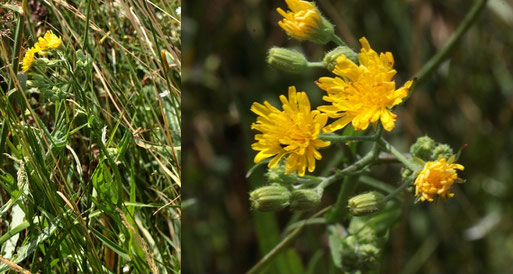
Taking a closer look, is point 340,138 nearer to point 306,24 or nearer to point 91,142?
point 306,24

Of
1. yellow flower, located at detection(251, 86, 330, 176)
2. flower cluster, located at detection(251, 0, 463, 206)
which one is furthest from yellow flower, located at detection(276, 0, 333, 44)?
yellow flower, located at detection(251, 86, 330, 176)

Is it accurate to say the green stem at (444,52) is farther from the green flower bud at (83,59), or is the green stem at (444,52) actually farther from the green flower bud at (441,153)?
the green flower bud at (83,59)

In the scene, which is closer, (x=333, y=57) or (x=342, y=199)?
(x=333, y=57)

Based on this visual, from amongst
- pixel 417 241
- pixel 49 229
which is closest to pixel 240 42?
pixel 417 241

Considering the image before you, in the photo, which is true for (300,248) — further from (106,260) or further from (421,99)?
(106,260)

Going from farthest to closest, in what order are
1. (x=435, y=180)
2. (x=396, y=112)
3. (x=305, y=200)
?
(x=396, y=112) < (x=305, y=200) < (x=435, y=180)

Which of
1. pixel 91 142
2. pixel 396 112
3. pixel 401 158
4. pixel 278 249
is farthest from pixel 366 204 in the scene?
pixel 396 112

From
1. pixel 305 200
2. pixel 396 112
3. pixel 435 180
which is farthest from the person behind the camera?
pixel 396 112
